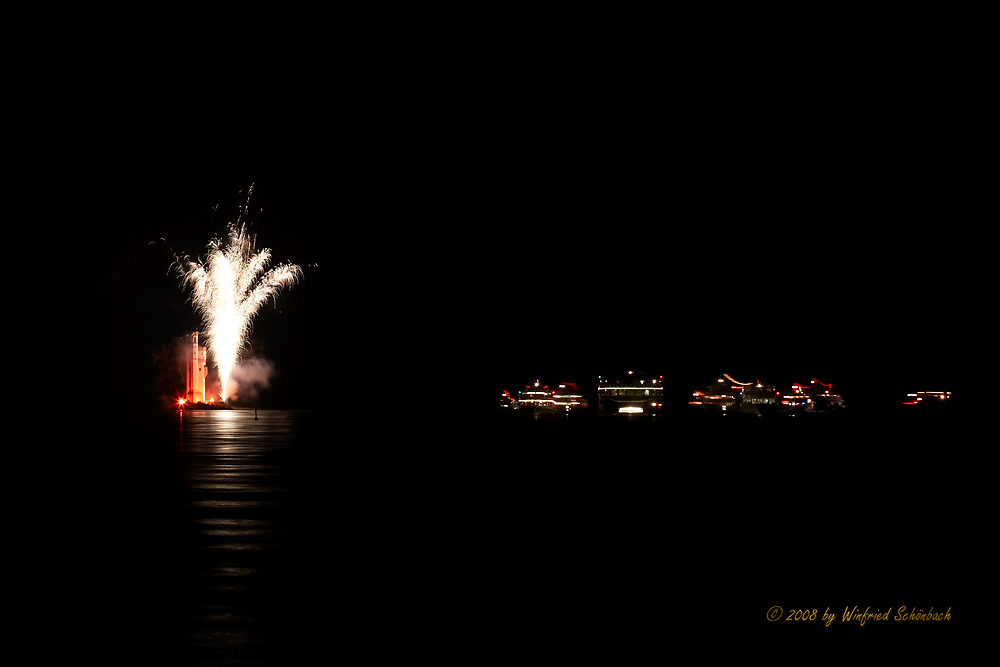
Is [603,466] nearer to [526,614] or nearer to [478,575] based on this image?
[478,575]

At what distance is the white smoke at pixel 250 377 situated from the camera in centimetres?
6256

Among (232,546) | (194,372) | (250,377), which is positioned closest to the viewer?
(232,546)

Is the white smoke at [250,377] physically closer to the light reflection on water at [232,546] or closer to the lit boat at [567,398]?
the lit boat at [567,398]

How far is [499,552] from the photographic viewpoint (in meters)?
8.24

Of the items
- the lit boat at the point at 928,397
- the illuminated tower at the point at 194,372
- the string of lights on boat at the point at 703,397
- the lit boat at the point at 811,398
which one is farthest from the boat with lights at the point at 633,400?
the illuminated tower at the point at 194,372

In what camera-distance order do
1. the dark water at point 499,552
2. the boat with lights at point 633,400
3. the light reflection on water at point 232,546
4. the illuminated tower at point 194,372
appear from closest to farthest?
the light reflection on water at point 232,546, the dark water at point 499,552, the boat with lights at point 633,400, the illuminated tower at point 194,372

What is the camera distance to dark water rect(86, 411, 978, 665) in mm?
5848

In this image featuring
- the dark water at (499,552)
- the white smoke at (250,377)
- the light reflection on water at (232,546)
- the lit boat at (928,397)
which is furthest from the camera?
the white smoke at (250,377)

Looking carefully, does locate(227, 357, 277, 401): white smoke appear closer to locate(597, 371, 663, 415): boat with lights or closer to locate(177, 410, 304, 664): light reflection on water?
locate(597, 371, 663, 415): boat with lights

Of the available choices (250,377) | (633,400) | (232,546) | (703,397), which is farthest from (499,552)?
(250,377)

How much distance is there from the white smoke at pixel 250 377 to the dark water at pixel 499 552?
47.2m

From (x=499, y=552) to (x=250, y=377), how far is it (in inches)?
2371

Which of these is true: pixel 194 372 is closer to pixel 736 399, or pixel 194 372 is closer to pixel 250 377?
pixel 250 377

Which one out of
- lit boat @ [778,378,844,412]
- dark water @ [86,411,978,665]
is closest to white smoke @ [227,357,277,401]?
lit boat @ [778,378,844,412]
